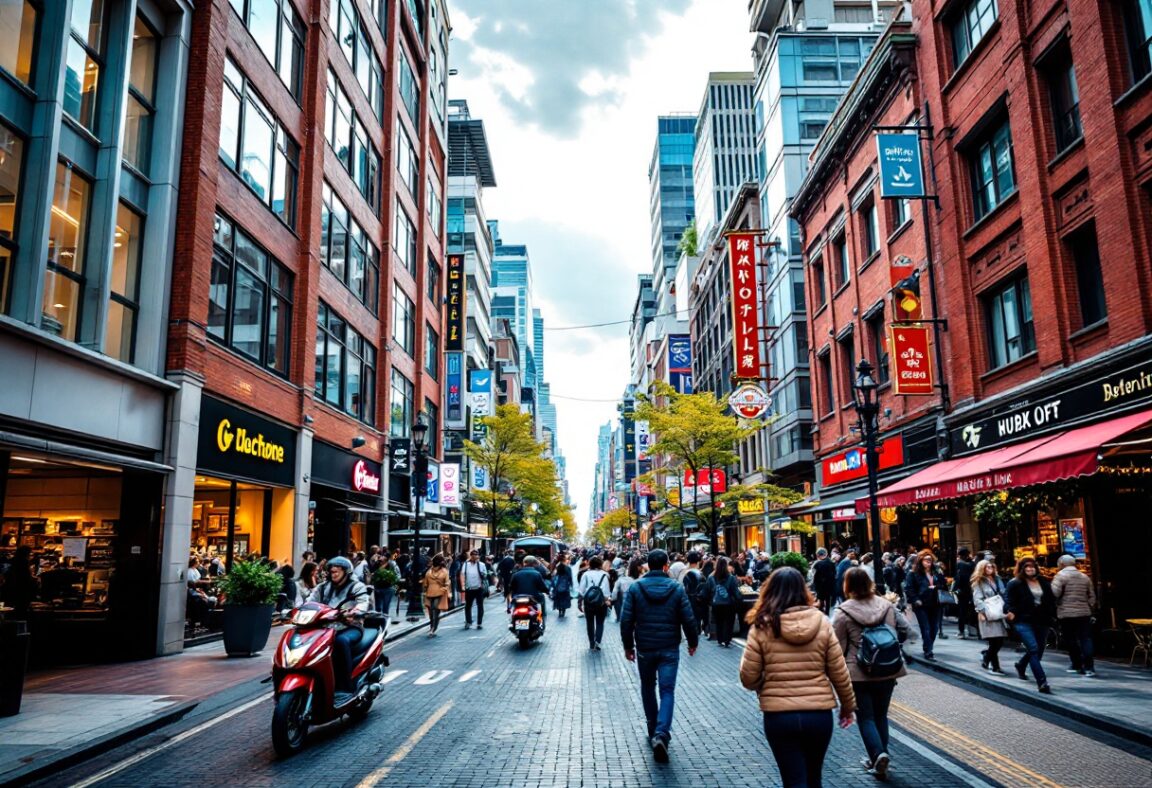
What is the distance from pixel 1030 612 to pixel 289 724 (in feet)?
31.9

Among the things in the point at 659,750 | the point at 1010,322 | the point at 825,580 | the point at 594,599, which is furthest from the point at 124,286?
the point at 1010,322

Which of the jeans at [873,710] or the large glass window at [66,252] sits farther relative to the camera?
the large glass window at [66,252]

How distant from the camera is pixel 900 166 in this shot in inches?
871

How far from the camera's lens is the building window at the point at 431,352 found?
146 ft

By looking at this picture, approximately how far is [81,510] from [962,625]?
19.2m

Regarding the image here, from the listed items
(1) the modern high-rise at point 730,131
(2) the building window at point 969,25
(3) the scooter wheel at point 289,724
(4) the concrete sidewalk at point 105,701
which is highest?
(1) the modern high-rise at point 730,131

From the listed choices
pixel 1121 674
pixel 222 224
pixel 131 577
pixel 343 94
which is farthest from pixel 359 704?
pixel 343 94

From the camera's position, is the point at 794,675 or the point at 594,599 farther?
the point at 594,599

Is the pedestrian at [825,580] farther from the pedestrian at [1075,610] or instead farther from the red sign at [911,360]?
the pedestrian at [1075,610]

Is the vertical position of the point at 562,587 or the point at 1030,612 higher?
the point at 1030,612

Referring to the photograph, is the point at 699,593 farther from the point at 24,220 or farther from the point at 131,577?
the point at 24,220

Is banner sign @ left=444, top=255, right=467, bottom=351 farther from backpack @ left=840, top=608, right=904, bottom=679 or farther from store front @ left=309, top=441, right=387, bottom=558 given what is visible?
backpack @ left=840, top=608, right=904, bottom=679

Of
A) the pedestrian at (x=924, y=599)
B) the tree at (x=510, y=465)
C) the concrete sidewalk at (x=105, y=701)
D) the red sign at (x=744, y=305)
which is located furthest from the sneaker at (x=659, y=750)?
the tree at (x=510, y=465)

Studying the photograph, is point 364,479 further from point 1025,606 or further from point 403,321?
point 1025,606
